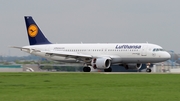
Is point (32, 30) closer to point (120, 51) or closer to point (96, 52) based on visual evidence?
point (96, 52)

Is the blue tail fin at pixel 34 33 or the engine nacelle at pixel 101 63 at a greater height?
the blue tail fin at pixel 34 33

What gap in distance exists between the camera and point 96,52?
239 feet

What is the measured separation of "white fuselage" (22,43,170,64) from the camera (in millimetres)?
68500

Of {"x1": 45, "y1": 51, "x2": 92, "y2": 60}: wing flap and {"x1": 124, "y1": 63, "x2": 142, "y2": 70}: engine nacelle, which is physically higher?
{"x1": 45, "y1": 51, "x2": 92, "y2": 60}: wing flap

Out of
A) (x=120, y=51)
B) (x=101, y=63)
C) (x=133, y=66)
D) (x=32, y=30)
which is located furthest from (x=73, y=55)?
(x=32, y=30)

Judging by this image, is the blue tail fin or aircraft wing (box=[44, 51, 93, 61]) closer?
aircraft wing (box=[44, 51, 93, 61])

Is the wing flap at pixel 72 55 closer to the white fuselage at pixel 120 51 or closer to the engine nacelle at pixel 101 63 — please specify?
the white fuselage at pixel 120 51

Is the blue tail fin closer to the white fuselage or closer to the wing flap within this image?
the white fuselage

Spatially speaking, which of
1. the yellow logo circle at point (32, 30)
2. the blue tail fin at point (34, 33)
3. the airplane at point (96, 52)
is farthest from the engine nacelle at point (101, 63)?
the yellow logo circle at point (32, 30)

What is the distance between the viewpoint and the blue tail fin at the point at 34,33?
7888 centimetres

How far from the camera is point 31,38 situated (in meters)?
79.3

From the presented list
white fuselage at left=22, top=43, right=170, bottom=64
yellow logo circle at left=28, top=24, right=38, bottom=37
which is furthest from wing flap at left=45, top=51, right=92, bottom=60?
yellow logo circle at left=28, top=24, right=38, bottom=37

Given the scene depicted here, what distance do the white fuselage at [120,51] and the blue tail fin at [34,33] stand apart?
99.5 inches

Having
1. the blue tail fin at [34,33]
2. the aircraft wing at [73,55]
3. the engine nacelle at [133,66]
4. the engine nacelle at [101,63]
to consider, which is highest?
the blue tail fin at [34,33]
